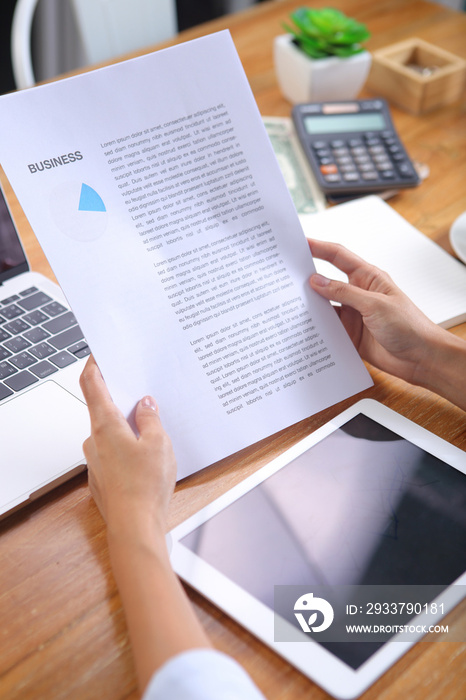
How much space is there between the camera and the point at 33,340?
0.72 m

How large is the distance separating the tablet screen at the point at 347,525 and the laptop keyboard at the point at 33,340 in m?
0.26

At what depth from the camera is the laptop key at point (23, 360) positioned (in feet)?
2.28

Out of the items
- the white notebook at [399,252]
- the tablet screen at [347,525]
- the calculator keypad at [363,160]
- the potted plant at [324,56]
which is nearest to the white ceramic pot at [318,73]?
the potted plant at [324,56]

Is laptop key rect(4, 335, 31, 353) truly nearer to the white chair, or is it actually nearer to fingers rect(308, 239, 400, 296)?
fingers rect(308, 239, 400, 296)

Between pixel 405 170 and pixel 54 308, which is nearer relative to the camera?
pixel 54 308

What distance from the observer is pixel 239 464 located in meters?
0.63

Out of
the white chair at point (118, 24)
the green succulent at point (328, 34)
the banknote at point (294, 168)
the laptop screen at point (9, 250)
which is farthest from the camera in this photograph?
the white chair at point (118, 24)

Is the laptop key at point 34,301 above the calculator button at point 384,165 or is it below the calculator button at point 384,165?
above

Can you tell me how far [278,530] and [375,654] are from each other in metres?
0.12

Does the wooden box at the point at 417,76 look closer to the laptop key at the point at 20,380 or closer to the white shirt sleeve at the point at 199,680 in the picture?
the laptop key at the point at 20,380

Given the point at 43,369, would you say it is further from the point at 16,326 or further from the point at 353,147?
the point at 353,147

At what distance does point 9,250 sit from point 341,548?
0.52 metres

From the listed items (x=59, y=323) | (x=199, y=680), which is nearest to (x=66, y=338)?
(x=59, y=323)

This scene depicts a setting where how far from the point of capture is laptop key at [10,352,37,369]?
696 millimetres
